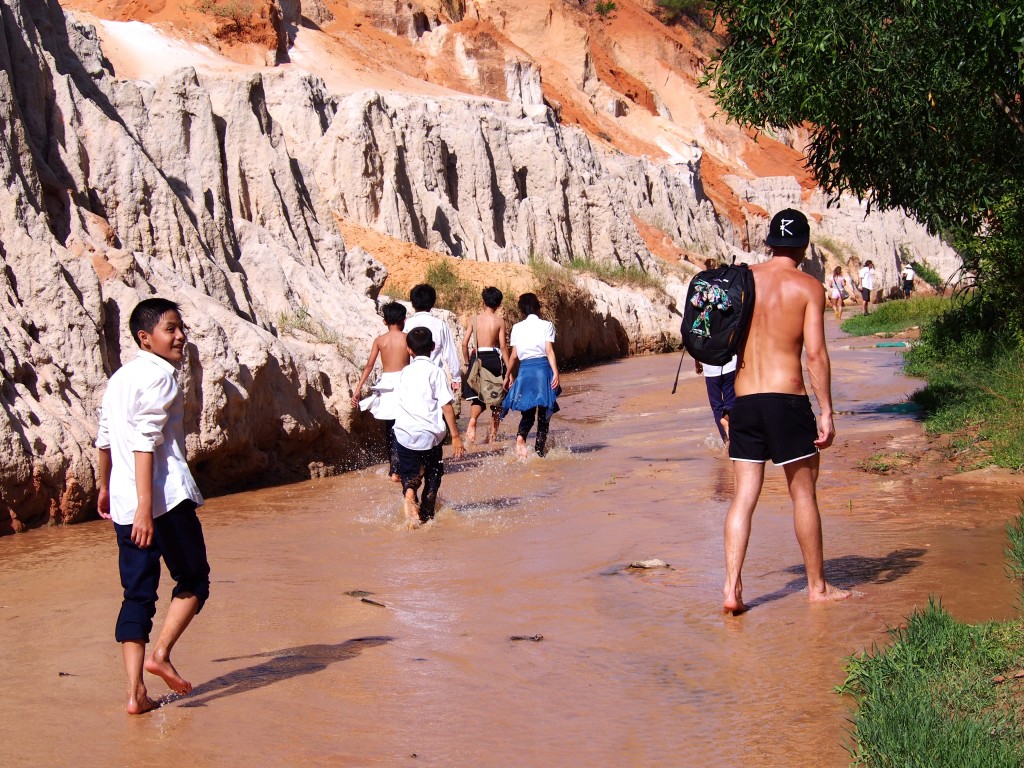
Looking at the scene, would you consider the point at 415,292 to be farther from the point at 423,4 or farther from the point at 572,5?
the point at 572,5

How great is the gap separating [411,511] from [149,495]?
13.2 feet

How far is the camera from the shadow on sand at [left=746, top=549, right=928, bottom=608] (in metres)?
5.99

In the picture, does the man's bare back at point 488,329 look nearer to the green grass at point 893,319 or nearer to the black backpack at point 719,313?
the black backpack at point 719,313

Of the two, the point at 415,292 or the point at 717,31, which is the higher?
the point at 717,31

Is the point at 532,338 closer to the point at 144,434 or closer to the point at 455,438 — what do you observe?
the point at 455,438

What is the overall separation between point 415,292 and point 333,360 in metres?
2.66

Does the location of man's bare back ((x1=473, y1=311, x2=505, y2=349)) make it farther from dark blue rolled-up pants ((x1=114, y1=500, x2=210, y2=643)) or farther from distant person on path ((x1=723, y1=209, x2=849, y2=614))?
dark blue rolled-up pants ((x1=114, y1=500, x2=210, y2=643))

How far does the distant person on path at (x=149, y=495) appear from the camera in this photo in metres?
4.62

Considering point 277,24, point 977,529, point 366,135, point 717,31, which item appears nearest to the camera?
point 977,529

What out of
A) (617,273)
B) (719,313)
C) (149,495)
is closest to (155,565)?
(149,495)

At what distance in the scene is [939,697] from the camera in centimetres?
408

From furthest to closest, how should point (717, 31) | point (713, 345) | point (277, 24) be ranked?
point (717, 31)
point (277, 24)
point (713, 345)

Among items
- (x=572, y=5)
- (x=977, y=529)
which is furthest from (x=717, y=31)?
(x=977, y=529)

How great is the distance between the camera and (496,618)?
19.6ft
